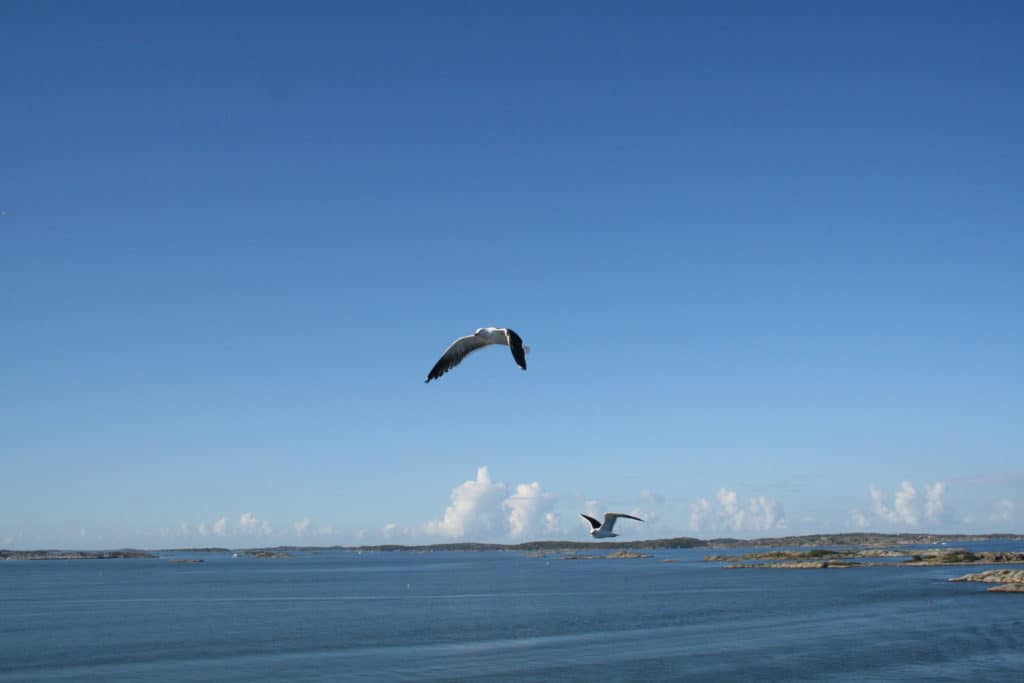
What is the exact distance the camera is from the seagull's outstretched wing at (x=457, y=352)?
62.7ft

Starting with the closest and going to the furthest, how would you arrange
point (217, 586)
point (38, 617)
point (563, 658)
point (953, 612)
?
point (563, 658) → point (953, 612) → point (38, 617) → point (217, 586)

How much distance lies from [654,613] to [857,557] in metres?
109

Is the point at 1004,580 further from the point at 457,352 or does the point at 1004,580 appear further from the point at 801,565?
the point at 457,352

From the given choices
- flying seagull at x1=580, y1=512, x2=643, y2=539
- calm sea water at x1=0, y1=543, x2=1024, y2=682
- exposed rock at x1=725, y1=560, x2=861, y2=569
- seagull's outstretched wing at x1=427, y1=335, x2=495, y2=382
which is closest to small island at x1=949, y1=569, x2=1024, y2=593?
calm sea water at x1=0, y1=543, x2=1024, y2=682

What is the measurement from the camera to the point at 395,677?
41.5m

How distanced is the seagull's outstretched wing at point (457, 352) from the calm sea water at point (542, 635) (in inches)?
980

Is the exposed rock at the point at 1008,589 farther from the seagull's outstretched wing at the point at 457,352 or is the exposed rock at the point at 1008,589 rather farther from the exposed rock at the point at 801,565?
the seagull's outstretched wing at the point at 457,352

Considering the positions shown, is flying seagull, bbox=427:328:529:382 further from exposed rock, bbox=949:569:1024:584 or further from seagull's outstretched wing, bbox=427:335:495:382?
exposed rock, bbox=949:569:1024:584

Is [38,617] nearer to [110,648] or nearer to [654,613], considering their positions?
[110,648]

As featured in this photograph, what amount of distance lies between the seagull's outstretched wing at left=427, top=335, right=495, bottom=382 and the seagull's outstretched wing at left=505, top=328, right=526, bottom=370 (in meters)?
2.08

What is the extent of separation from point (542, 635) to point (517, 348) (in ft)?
149

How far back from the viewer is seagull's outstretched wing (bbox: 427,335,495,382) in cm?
1911

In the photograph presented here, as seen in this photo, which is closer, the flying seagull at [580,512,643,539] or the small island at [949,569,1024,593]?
the flying seagull at [580,512,643,539]

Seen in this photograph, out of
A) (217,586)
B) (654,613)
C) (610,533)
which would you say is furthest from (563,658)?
(217,586)
